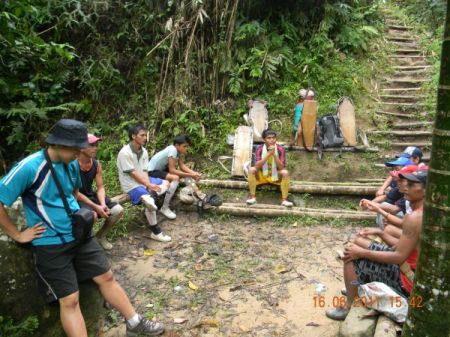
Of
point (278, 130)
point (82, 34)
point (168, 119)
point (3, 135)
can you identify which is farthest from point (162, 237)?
point (82, 34)

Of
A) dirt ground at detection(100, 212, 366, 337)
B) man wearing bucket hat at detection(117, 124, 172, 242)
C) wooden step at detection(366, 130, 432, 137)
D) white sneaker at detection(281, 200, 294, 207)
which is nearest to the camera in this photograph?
dirt ground at detection(100, 212, 366, 337)

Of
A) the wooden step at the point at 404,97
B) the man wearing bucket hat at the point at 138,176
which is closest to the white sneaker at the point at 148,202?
the man wearing bucket hat at the point at 138,176

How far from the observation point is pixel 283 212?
6.09 m

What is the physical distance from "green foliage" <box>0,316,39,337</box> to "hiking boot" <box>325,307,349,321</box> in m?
2.59

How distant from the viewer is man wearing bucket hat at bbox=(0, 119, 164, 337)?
2.81m

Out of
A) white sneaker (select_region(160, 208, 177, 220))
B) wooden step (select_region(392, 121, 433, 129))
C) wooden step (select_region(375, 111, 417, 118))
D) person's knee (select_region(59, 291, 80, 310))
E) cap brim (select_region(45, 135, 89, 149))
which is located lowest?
white sneaker (select_region(160, 208, 177, 220))

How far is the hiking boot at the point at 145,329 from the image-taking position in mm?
3408

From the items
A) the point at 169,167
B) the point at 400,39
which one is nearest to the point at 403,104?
the point at 400,39

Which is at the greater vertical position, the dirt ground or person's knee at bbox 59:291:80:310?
person's knee at bbox 59:291:80:310

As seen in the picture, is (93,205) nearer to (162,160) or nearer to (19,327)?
(19,327)

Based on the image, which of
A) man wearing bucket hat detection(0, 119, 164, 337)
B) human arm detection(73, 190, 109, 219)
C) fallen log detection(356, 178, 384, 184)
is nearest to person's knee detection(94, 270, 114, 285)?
man wearing bucket hat detection(0, 119, 164, 337)

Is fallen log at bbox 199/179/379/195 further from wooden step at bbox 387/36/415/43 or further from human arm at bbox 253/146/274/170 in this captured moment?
wooden step at bbox 387/36/415/43

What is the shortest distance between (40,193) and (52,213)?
18 centimetres

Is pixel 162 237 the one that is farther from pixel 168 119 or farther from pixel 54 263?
pixel 168 119
